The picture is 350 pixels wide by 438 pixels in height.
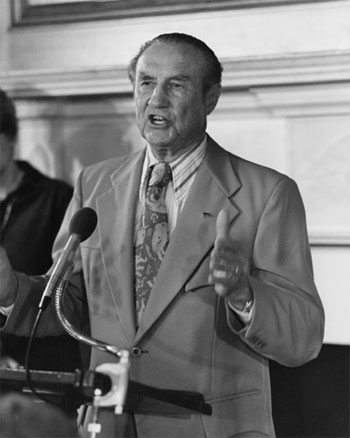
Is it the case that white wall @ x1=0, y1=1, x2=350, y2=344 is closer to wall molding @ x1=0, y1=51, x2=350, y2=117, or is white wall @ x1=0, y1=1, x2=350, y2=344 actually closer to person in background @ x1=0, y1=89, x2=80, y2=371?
wall molding @ x1=0, y1=51, x2=350, y2=117

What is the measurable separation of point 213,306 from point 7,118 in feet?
3.50

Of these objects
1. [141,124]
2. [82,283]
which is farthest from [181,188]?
[82,283]

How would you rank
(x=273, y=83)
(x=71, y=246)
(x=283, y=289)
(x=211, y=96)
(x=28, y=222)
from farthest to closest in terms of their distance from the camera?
(x=28, y=222) < (x=273, y=83) < (x=211, y=96) < (x=283, y=289) < (x=71, y=246)

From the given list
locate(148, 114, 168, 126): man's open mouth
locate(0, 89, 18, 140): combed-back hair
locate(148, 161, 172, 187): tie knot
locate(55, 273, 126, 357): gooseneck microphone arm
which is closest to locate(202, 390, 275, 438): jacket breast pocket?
locate(55, 273, 126, 357): gooseneck microphone arm

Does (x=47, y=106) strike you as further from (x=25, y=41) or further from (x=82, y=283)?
(x=82, y=283)

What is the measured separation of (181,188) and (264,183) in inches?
6.7

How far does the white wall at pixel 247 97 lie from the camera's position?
7.82 ft

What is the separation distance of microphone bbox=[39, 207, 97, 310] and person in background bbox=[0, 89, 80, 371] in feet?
2.70

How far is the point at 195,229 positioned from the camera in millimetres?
1857

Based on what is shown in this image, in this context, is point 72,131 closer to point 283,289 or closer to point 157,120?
point 157,120

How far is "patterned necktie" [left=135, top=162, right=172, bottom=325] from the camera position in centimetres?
186

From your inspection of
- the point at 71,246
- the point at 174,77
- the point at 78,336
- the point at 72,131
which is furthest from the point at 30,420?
the point at 72,131

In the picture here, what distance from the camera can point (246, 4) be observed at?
2496 mm

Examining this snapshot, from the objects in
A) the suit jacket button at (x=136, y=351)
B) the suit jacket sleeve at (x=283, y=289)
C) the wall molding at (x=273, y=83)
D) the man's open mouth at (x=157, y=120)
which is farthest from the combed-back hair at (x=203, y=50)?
the suit jacket button at (x=136, y=351)
